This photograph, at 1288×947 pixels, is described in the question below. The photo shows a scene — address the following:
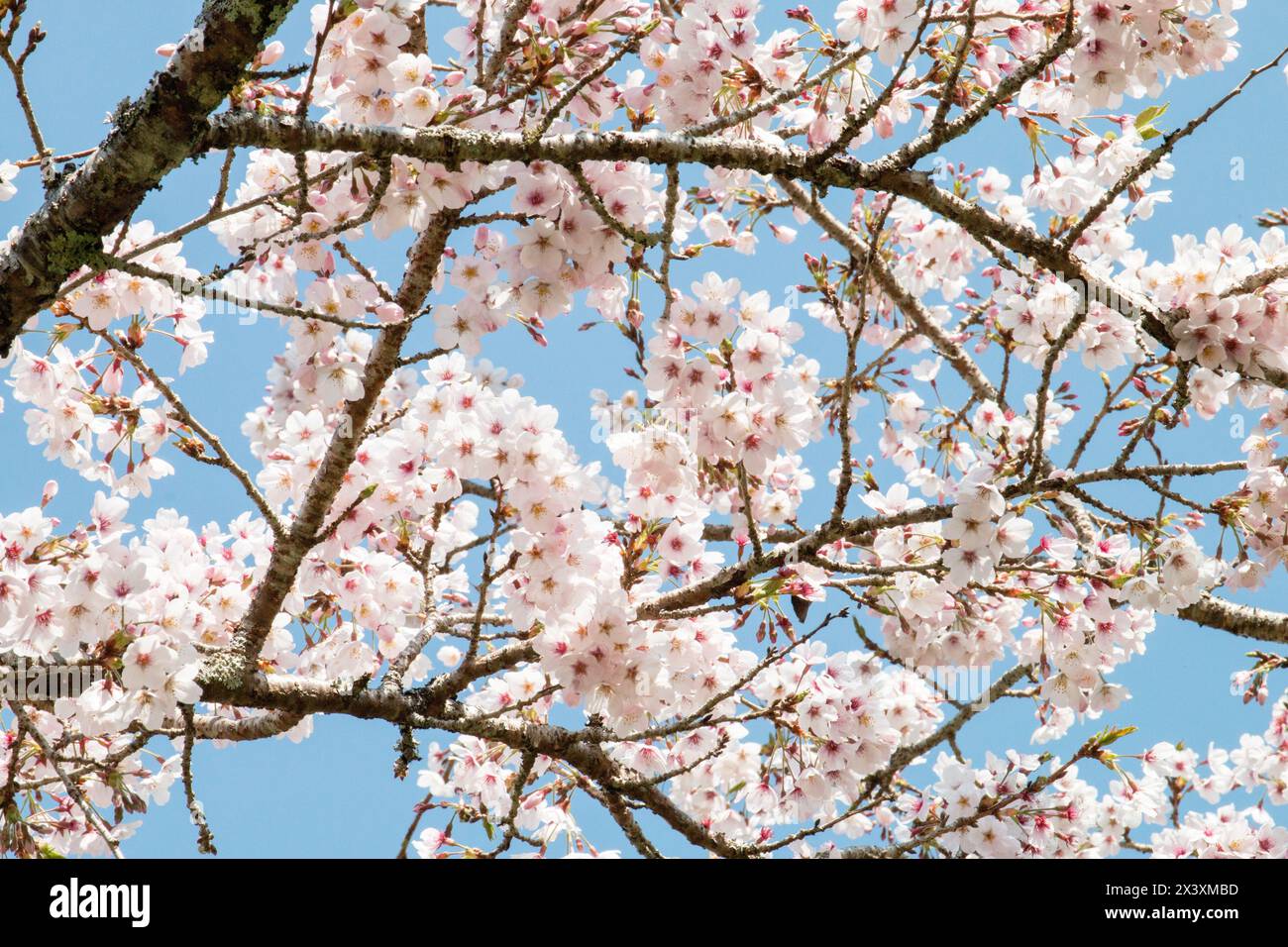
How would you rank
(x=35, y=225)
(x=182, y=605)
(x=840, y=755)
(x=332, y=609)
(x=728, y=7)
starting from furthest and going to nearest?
(x=332, y=609), (x=840, y=755), (x=728, y=7), (x=182, y=605), (x=35, y=225)

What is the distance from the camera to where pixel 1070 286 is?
352cm

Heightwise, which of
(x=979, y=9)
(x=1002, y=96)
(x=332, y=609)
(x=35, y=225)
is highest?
(x=979, y=9)

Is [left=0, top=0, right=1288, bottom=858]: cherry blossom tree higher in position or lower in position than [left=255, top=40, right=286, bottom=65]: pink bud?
lower

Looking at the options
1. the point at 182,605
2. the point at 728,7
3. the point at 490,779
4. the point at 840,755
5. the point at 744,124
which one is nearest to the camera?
the point at 182,605

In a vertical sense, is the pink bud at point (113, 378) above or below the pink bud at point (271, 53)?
below

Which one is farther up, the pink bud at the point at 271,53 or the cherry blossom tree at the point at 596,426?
the pink bud at the point at 271,53

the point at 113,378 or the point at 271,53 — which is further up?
the point at 271,53

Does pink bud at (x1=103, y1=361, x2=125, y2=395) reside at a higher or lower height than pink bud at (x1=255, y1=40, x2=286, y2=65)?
lower

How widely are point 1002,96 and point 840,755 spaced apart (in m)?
2.33
